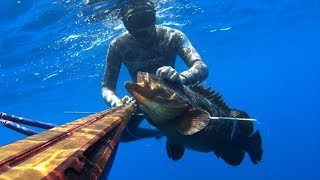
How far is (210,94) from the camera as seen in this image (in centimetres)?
498

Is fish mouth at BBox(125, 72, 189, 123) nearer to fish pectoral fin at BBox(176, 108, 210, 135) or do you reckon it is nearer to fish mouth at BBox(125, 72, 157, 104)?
fish mouth at BBox(125, 72, 157, 104)

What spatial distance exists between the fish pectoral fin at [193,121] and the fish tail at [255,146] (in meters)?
1.87

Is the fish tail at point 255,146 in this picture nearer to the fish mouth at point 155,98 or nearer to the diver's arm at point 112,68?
the fish mouth at point 155,98

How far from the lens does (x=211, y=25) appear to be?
27.6m

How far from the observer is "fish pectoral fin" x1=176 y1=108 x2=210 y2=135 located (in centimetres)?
352

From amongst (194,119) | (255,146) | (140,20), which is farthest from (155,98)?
(140,20)

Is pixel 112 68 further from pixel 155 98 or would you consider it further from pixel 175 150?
pixel 155 98

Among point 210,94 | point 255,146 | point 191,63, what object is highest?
point 191,63

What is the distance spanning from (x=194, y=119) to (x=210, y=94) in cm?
147

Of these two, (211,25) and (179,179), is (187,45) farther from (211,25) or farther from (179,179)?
(179,179)

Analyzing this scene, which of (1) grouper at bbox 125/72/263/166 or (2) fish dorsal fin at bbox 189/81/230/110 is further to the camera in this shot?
(2) fish dorsal fin at bbox 189/81/230/110

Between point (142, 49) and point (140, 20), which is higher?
point (140, 20)

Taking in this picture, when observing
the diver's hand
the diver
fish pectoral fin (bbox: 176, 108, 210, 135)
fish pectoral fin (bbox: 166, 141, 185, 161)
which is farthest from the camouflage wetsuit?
fish pectoral fin (bbox: 176, 108, 210, 135)

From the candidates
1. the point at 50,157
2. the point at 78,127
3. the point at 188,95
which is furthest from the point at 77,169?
the point at 188,95
